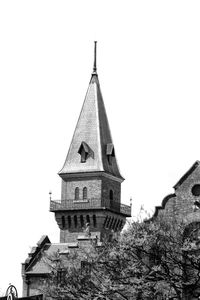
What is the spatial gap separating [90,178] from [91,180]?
24 centimetres

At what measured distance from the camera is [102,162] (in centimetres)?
10562

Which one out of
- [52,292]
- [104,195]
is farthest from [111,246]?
[104,195]

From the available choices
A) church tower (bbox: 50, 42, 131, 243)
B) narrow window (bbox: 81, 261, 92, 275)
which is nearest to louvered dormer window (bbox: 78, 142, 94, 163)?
church tower (bbox: 50, 42, 131, 243)

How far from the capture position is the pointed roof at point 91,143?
347ft

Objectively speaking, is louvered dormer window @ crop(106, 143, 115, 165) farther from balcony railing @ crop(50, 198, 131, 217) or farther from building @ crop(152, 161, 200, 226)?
building @ crop(152, 161, 200, 226)

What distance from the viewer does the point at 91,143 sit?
Answer: 106250 mm

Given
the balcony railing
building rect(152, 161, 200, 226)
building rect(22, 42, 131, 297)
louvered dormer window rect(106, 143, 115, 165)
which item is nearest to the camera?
building rect(152, 161, 200, 226)

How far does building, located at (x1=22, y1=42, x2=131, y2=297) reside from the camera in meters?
104

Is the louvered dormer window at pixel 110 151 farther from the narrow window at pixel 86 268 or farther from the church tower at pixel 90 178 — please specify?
the narrow window at pixel 86 268

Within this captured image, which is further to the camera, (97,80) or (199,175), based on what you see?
(97,80)

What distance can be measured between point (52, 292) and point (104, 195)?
5450cm

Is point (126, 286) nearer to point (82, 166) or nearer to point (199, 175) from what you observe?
point (199, 175)

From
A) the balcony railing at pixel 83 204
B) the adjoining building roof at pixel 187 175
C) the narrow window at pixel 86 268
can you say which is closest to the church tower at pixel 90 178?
the balcony railing at pixel 83 204

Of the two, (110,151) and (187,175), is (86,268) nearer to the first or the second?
(187,175)
